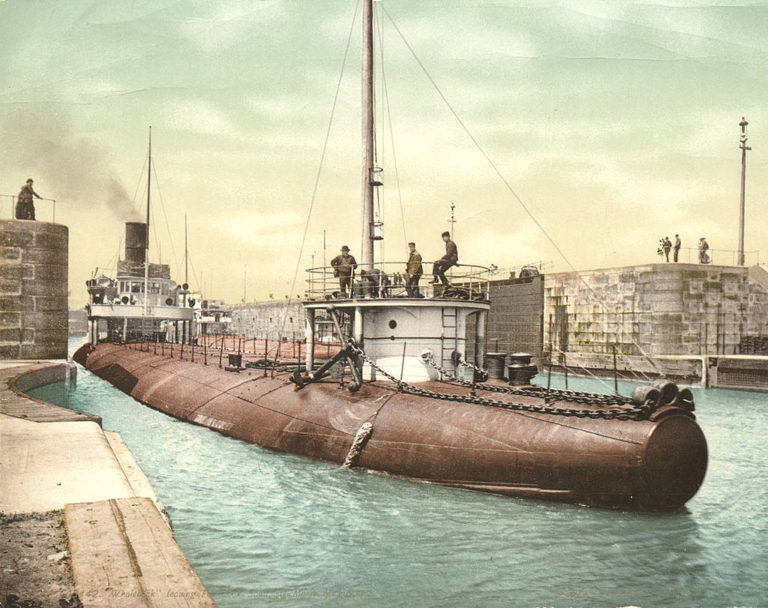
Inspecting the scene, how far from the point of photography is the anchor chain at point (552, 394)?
12.7 m

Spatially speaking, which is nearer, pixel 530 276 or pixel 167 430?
pixel 167 430

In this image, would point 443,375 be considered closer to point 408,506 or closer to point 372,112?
point 408,506

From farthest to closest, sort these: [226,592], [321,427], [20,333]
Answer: [20,333] → [321,427] → [226,592]

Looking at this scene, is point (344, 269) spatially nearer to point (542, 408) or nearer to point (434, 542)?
point (542, 408)

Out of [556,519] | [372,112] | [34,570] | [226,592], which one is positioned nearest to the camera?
[34,570]

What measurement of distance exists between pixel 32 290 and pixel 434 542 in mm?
24704

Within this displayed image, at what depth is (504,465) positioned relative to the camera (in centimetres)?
1183

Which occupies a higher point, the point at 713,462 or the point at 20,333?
the point at 20,333

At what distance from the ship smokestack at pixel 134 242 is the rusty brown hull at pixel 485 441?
27426 mm

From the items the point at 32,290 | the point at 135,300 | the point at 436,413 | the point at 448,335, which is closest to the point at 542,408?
the point at 436,413

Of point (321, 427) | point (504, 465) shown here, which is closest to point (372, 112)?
point (321, 427)

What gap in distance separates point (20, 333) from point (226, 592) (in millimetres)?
24208

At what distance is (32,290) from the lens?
2778 centimetres

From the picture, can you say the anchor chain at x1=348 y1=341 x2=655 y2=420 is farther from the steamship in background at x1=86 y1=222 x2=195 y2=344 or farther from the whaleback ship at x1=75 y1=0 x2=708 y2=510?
the steamship in background at x1=86 y1=222 x2=195 y2=344
